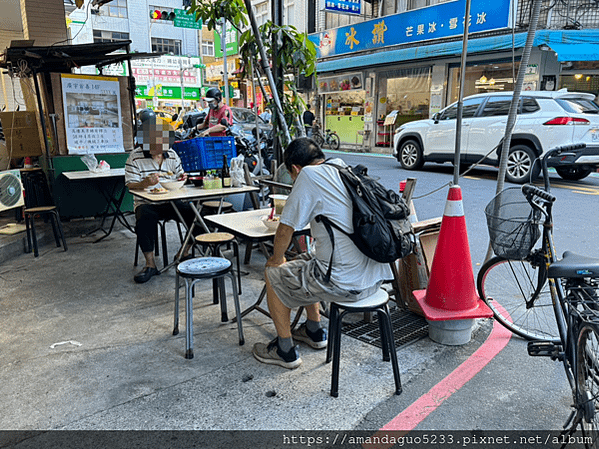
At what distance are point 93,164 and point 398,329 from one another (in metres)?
4.85

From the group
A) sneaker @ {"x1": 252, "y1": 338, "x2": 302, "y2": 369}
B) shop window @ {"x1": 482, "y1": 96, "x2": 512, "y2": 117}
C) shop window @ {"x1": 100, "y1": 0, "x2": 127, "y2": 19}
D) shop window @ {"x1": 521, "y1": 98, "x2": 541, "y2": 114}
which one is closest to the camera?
sneaker @ {"x1": 252, "y1": 338, "x2": 302, "y2": 369}

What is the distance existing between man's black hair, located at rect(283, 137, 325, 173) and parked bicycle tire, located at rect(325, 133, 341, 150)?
55.4 ft

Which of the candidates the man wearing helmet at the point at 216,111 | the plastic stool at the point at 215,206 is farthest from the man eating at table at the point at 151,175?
the man wearing helmet at the point at 216,111

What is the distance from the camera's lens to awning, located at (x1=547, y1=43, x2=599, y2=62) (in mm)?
11602

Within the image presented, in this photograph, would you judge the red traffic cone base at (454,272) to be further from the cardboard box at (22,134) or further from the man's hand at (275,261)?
the cardboard box at (22,134)

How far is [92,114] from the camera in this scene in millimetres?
6820

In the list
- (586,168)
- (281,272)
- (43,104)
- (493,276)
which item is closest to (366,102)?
(586,168)

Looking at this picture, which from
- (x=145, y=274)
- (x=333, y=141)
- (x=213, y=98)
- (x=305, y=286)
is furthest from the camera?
(x=333, y=141)

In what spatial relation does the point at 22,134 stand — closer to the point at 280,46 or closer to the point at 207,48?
the point at 280,46

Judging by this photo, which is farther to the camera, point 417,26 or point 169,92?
point 169,92

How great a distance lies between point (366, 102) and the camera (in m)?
18.8

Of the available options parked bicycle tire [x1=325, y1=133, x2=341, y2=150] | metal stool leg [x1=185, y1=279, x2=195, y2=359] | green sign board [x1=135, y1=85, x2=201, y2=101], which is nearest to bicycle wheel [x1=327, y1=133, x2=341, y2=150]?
parked bicycle tire [x1=325, y1=133, x2=341, y2=150]

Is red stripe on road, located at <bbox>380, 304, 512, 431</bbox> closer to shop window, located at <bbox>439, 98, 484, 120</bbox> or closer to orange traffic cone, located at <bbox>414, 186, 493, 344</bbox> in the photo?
orange traffic cone, located at <bbox>414, 186, 493, 344</bbox>

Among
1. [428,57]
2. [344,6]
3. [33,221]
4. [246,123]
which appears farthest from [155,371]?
[344,6]
